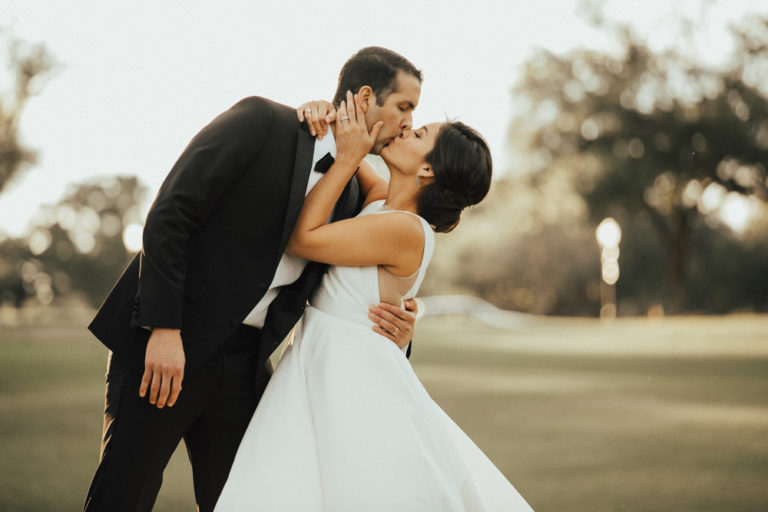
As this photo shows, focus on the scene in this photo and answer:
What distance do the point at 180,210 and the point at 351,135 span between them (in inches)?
31.5

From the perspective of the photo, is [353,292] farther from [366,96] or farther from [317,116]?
[366,96]

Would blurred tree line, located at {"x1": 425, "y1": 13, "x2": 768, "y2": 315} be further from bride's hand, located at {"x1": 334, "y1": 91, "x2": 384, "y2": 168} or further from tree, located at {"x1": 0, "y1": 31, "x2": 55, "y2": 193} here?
bride's hand, located at {"x1": 334, "y1": 91, "x2": 384, "y2": 168}

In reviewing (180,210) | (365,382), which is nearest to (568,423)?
(365,382)

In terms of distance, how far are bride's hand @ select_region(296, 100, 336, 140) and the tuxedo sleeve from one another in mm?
331

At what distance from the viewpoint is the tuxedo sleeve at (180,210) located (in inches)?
120

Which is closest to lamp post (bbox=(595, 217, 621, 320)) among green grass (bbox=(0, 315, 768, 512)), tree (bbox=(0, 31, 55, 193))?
green grass (bbox=(0, 315, 768, 512))

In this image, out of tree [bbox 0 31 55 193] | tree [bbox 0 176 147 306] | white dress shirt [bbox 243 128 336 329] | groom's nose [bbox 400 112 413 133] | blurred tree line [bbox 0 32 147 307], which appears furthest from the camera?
tree [bbox 0 176 147 306]

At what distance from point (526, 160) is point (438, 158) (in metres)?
35.2

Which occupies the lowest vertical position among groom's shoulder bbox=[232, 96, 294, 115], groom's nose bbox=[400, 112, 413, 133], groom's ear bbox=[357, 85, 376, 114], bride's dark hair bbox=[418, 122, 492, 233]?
bride's dark hair bbox=[418, 122, 492, 233]

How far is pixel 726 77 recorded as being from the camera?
112ft

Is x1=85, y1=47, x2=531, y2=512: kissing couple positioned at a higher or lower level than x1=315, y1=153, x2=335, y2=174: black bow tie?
lower

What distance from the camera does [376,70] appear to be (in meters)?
3.71

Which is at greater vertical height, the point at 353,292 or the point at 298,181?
the point at 298,181

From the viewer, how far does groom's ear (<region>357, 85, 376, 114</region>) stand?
12.1 ft
